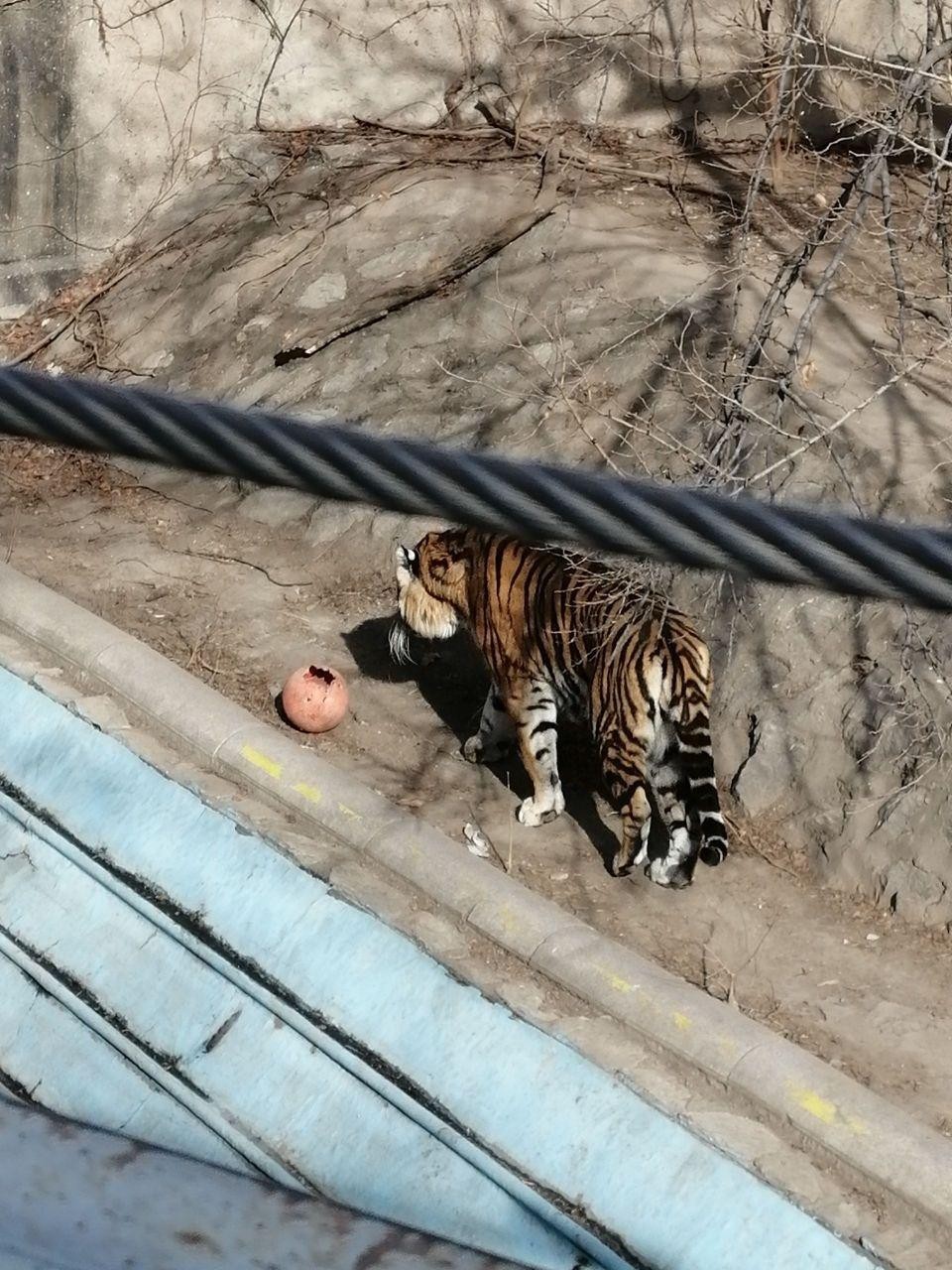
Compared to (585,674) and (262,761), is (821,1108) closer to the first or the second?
(262,761)

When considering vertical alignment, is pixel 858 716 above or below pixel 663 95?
below

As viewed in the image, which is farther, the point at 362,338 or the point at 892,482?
the point at 362,338

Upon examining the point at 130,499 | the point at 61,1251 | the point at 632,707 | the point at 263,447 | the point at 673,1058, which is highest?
the point at 263,447

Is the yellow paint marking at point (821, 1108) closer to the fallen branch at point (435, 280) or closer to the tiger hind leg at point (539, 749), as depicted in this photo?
the tiger hind leg at point (539, 749)

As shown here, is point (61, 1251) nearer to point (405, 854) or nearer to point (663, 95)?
point (405, 854)

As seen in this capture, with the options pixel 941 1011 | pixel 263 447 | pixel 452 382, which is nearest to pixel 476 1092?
pixel 263 447

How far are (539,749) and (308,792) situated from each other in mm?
1656

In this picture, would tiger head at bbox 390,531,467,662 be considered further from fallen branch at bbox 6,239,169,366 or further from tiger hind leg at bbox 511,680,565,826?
fallen branch at bbox 6,239,169,366

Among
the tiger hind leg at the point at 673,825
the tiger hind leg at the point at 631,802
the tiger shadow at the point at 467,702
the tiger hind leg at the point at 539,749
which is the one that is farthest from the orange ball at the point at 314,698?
the tiger hind leg at the point at 673,825

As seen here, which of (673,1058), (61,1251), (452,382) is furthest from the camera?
(452,382)

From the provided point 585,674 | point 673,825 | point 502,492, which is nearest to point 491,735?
point 585,674

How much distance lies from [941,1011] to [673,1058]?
1.68 metres

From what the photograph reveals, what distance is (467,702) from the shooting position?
7.38 metres

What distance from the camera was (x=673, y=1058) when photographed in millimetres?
3963
